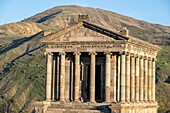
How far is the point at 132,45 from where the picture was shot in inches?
2670

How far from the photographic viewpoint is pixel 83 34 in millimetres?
68000

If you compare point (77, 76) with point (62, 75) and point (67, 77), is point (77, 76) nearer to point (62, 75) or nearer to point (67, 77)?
point (67, 77)

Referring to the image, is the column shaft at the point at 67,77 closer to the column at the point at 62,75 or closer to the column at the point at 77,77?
the column at the point at 62,75

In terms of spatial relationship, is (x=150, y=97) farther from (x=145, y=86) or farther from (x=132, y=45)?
(x=132, y=45)

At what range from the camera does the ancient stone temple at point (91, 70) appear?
218ft

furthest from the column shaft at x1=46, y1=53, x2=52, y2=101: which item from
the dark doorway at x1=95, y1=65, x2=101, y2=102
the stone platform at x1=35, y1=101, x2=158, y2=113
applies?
the dark doorway at x1=95, y1=65, x2=101, y2=102

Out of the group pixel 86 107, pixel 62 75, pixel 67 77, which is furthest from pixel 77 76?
pixel 86 107

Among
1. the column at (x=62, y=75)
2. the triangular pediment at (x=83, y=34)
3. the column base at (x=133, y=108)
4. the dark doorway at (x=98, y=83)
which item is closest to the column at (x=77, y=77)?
the column at (x=62, y=75)

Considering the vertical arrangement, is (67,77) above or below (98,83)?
above

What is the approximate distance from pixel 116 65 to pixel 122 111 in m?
5.42

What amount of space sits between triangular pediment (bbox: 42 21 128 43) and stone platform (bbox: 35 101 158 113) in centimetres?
630

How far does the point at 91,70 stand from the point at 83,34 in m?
3.68

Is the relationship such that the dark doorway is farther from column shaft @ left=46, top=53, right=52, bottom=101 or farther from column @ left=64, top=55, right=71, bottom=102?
column shaft @ left=46, top=53, right=52, bottom=101

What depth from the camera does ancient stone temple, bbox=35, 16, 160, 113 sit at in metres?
66.4
